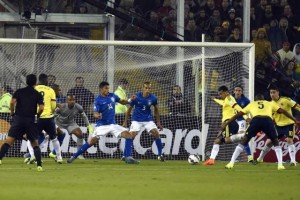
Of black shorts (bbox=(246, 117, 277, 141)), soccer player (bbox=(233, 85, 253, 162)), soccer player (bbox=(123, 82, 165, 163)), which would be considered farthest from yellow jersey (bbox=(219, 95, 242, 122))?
black shorts (bbox=(246, 117, 277, 141))

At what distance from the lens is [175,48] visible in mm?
31516

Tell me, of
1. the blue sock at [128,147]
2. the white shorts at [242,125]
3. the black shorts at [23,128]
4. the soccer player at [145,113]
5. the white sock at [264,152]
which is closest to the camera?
the black shorts at [23,128]

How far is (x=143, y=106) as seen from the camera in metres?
28.8

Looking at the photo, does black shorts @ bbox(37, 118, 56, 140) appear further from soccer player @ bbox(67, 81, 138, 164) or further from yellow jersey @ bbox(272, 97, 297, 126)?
yellow jersey @ bbox(272, 97, 297, 126)

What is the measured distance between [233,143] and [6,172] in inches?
378

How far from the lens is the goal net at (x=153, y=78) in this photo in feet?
99.8

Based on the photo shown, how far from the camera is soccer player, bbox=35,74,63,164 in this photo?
1062 inches

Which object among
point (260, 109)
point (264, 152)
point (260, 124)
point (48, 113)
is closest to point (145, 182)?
point (260, 124)

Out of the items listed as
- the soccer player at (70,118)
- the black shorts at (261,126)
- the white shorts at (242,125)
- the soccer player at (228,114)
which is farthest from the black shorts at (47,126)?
the white shorts at (242,125)

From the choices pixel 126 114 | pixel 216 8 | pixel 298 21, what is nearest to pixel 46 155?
pixel 126 114

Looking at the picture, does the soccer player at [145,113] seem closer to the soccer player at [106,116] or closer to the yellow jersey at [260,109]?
the soccer player at [106,116]

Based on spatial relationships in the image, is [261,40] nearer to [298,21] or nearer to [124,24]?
[298,21]

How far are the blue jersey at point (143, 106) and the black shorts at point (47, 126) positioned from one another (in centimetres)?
252

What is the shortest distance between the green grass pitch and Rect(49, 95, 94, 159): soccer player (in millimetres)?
1999
